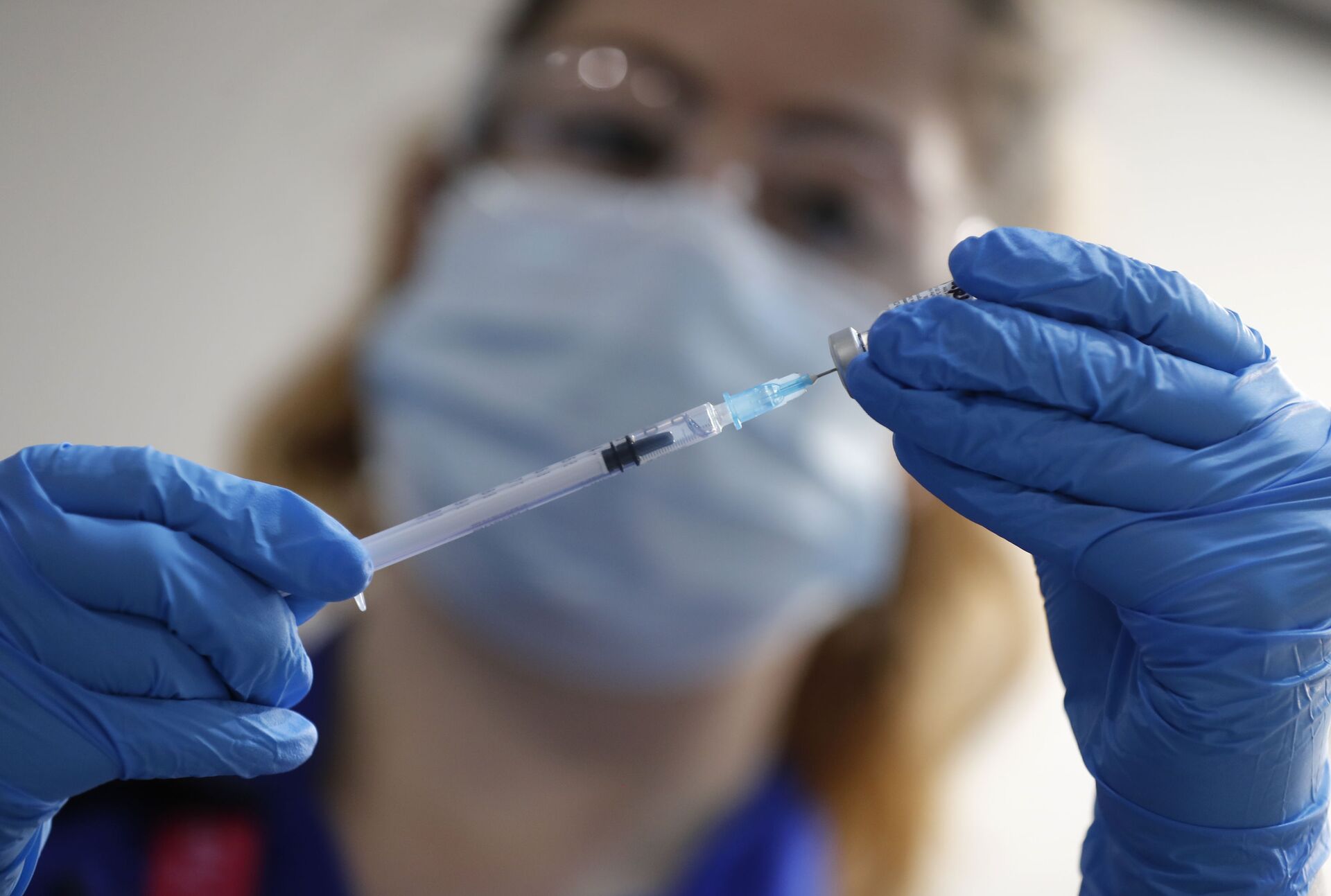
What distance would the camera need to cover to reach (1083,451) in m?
0.76

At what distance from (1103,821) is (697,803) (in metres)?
0.96

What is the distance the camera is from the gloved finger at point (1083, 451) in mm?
747

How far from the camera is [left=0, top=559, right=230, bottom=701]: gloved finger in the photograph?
2.47 feet

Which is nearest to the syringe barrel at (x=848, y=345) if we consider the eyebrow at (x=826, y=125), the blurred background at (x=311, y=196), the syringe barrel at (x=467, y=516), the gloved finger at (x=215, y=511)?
the syringe barrel at (x=467, y=516)

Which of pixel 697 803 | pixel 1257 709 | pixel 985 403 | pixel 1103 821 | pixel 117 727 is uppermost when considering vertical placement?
A: pixel 985 403

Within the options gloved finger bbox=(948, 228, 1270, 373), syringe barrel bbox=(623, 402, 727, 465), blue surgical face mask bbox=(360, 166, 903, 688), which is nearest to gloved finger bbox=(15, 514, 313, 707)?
syringe barrel bbox=(623, 402, 727, 465)

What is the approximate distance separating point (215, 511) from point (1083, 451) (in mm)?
775

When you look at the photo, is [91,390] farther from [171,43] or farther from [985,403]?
[985,403]

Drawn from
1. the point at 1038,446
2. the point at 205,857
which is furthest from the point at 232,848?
the point at 1038,446

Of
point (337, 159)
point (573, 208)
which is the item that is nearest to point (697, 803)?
point (573, 208)

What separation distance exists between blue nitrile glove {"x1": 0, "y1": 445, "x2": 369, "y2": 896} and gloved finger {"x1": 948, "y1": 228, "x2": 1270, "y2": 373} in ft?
2.11

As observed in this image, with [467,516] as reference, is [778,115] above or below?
above

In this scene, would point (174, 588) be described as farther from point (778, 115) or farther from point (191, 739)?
point (778, 115)

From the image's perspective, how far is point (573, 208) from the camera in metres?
1.44
